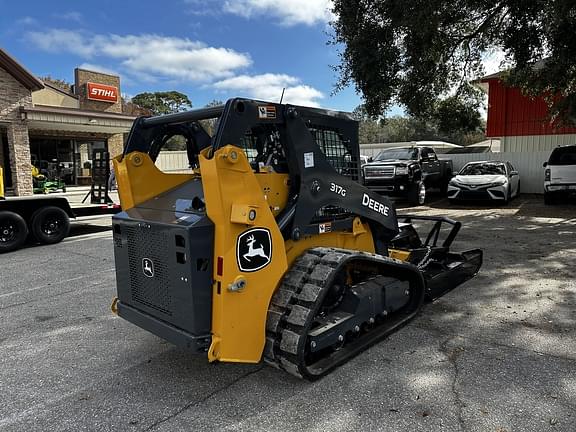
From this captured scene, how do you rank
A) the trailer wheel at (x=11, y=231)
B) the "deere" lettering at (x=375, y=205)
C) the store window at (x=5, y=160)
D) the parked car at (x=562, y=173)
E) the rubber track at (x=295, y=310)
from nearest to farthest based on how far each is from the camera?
the rubber track at (x=295, y=310), the "deere" lettering at (x=375, y=205), the trailer wheel at (x=11, y=231), the parked car at (x=562, y=173), the store window at (x=5, y=160)

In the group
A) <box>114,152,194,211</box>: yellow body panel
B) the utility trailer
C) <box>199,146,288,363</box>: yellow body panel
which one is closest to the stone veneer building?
the utility trailer

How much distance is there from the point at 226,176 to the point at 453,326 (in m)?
2.79

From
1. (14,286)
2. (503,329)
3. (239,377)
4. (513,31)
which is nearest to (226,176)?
(239,377)

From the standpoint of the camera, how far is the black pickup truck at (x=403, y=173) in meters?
14.5

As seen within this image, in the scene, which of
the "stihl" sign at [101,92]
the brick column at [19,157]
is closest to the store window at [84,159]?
the "stihl" sign at [101,92]

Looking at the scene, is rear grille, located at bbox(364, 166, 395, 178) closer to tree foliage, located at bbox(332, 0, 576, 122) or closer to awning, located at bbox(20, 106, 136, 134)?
tree foliage, located at bbox(332, 0, 576, 122)

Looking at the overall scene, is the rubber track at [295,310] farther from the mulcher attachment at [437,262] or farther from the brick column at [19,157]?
the brick column at [19,157]

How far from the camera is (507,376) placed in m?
3.31

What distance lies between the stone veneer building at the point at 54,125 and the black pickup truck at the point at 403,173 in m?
11.9

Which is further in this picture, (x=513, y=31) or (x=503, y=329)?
(x=513, y=31)

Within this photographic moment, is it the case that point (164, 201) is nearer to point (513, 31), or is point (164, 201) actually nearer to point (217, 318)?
point (217, 318)

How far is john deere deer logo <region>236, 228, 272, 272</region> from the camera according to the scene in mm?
A: 2934

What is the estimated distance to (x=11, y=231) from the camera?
854cm

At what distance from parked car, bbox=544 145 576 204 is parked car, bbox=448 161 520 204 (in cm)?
127
